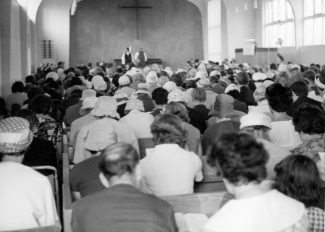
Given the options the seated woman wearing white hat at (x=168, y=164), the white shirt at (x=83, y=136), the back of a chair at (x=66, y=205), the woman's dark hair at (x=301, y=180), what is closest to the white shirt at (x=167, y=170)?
the seated woman wearing white hat at (x=168, y=164)

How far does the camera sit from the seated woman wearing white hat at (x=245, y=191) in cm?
220

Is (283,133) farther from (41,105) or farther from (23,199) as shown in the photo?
(23,199)

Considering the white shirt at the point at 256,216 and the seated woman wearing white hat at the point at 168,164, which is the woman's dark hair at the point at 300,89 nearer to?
the seated woman wearing white hat at the point at 168,164

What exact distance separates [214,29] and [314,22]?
23.5ft

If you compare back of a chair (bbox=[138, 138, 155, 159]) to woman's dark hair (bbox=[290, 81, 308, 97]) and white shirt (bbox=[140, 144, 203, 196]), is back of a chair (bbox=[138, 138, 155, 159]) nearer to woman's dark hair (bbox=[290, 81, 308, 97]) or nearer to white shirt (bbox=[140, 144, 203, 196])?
white shirt (bbox=[140, 144, 203, 196])

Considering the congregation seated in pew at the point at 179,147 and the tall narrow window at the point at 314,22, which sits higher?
the tall narrow window at the point at 314,22

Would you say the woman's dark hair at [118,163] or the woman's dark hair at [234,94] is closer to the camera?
the woman's dark hair at [118,163]

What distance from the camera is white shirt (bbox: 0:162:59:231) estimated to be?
125 inches

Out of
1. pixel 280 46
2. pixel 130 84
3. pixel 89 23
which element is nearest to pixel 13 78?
pixel 130 84

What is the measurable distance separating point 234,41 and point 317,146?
20776 mm

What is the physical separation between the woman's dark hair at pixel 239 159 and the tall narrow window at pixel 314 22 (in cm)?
1791

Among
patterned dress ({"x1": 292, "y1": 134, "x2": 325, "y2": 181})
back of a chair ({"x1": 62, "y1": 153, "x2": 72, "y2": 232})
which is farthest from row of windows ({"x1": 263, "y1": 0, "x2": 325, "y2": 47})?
back of a chair ({"x1": 62, "y1": 153, "x2": 72, "y2": 232})

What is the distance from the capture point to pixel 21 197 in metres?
3.18

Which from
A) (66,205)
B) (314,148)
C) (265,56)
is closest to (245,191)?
(66,205)
